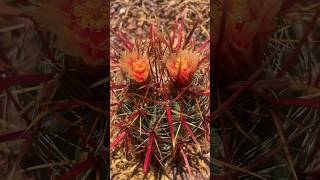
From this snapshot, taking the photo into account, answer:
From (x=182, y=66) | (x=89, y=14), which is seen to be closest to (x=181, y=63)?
(x=182, y=66)

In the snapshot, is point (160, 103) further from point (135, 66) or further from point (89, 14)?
point (89, 14)

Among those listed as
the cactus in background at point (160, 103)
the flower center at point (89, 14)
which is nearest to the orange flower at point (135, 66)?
the cactus in background at point (160, 103)

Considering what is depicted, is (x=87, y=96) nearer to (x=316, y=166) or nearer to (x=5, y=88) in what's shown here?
(x=5, y=88)

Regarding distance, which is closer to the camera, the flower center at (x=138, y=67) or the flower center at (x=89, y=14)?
the flower center at (x=89, y=14)

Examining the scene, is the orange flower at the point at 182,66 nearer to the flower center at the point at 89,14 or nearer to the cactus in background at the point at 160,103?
the cactus in background at the point at 160,103

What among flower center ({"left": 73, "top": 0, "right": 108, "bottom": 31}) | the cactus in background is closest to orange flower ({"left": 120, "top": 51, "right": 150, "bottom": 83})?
the cactus in background

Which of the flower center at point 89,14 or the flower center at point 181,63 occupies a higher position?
the flower center at point 89,14

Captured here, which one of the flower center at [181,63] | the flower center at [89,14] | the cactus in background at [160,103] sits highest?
the flower center at [89,14]

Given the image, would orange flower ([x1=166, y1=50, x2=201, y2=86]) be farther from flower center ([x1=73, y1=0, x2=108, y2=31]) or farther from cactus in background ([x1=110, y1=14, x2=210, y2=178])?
flower center ([x1=73, y1=0, x2=108, y2=31])
